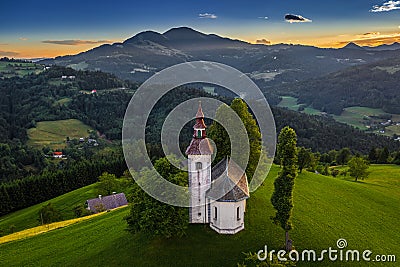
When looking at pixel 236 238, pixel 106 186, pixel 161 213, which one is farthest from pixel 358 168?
pixel 106 186

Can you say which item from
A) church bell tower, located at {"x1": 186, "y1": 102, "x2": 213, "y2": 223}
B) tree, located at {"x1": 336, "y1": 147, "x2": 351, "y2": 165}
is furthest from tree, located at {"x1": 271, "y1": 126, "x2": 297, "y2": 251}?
tree, located at {"x1": 336, "y1": 147, "x2": 351, "y2": 165}

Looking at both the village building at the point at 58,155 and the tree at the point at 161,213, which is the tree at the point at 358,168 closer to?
the tree at the point at 161,213

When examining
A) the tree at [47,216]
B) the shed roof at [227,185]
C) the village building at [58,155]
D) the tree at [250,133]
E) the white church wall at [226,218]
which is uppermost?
the tree at [250,133]

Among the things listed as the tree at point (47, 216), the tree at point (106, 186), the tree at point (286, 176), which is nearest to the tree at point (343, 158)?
the tree at point (106, 186)

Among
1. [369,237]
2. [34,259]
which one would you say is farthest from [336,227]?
[34,259]

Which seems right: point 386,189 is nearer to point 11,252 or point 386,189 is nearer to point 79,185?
point 11,252

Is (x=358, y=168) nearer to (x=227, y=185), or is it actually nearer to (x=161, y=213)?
(x=227, y=185)
